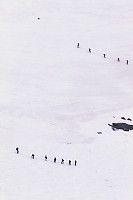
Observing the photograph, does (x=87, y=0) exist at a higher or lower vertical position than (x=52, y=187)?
higher

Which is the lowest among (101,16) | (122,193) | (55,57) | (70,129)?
(122,193)

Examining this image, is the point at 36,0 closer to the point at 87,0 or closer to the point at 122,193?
the point at 87,0

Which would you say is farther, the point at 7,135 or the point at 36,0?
the point at 36,0

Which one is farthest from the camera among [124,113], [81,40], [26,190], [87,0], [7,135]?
[87,0]

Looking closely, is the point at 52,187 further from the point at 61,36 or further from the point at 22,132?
the point at 61,36

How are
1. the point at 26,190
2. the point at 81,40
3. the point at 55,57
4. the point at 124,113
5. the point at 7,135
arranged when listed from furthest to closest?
the point at 81,40 → the point at 55,57 → the point at 124,113 → the point at 7,135 → the point at 26,190

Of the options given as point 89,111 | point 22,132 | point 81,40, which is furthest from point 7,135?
point 81,40

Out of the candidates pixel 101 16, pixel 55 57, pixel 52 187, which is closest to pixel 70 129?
pixel 52 187
